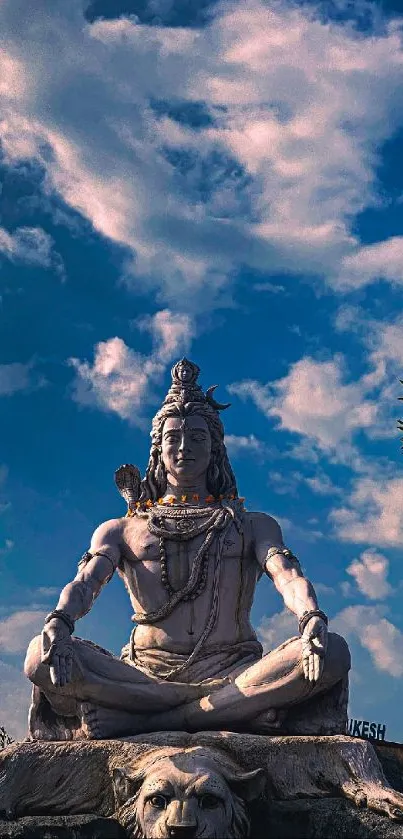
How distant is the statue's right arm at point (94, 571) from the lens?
866cm

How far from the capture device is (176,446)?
9.97 metres

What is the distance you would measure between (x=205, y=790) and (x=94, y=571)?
3023 mm

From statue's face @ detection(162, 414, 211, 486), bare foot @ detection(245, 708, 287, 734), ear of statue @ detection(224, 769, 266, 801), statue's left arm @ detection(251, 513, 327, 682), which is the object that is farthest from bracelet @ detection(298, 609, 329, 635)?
statue's face @ detection(162, 414, 211, 486)

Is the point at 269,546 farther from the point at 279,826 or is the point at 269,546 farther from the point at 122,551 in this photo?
the point at 279,826

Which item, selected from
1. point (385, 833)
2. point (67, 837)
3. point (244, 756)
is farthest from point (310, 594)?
point (67, 837)

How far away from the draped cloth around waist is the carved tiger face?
1.57 metres

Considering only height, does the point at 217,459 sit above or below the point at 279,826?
above

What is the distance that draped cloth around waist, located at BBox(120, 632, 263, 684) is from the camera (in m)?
8.60

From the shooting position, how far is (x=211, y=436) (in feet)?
33.6

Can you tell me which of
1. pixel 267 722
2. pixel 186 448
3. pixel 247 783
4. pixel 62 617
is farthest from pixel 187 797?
pixel 186 448

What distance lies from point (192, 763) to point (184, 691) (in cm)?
147

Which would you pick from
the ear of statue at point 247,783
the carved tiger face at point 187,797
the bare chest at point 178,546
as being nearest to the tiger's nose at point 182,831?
the carved tiger face at point 187,797

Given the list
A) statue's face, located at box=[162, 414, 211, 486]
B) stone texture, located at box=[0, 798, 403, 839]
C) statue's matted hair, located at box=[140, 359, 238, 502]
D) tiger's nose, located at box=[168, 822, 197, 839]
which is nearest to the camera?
tiger's nose, located at box=[168, 822, 197, 839]

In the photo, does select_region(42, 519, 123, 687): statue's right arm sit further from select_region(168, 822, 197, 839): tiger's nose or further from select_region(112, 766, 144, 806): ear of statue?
select_region(168, 822, 197, 839): tiger's nose
